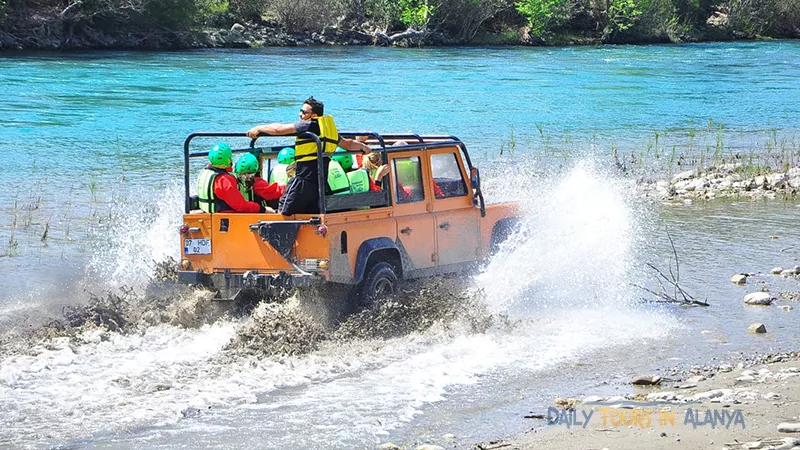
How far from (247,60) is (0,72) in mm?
12166

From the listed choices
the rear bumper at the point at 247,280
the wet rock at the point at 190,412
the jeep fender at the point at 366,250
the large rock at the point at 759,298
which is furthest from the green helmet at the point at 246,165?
the large rock at the point at 759,298

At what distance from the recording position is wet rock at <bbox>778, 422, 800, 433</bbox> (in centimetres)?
662

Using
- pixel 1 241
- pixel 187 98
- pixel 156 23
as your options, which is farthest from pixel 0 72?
pixel 1 241

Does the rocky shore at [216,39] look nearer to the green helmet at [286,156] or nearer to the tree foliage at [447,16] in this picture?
the tree foliage at [447,16]

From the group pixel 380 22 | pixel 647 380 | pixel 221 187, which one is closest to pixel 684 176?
pixel 221 187

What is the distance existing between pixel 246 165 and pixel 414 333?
219 cm

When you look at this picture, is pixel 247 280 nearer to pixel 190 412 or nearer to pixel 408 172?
pixel 408 172

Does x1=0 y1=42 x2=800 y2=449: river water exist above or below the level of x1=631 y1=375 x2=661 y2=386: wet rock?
below

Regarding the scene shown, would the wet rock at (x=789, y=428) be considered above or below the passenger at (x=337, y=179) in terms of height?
below

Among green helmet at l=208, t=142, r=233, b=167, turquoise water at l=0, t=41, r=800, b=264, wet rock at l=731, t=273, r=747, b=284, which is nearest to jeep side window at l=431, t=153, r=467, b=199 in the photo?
green helmet at l=208, t=142, r=233, b=167

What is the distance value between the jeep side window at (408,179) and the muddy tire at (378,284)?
0.70 m

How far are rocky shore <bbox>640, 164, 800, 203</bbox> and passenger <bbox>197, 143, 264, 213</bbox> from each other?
9624mm

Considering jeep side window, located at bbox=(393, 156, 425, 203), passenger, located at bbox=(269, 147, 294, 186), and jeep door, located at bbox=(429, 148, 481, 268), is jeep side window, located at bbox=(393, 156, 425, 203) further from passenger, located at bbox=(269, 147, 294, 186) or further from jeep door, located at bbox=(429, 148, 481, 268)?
passenger, located at bbox=(269, 147, 294, 186)

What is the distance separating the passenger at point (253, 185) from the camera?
1034 cm
